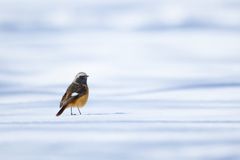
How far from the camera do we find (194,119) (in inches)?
390

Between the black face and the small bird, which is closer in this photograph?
the small bird

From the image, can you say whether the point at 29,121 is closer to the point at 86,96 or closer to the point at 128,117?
the point at 86,96

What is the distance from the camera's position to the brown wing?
10460 millimetres

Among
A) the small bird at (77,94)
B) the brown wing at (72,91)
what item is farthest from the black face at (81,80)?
the brown wing at (72,91)

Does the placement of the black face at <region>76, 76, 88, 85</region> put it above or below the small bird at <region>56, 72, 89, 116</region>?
above

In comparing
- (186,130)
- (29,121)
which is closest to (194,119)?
(186,130)

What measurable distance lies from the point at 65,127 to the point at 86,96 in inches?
79.6

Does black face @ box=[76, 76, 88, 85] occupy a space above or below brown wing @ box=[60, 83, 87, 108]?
above

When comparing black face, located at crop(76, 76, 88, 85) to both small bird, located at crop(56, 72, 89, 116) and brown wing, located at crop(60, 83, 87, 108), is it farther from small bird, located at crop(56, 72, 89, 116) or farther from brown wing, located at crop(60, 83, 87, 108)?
brown wing, located at crop(60, 83, 87, 108)

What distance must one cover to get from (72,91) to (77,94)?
0.48ft

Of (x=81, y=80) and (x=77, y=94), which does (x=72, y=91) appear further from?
(x=81, y=80)

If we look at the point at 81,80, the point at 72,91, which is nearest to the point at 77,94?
the point at 72,91

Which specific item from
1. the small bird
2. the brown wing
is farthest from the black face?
the brown wing

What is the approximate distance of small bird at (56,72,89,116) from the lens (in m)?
10.5
